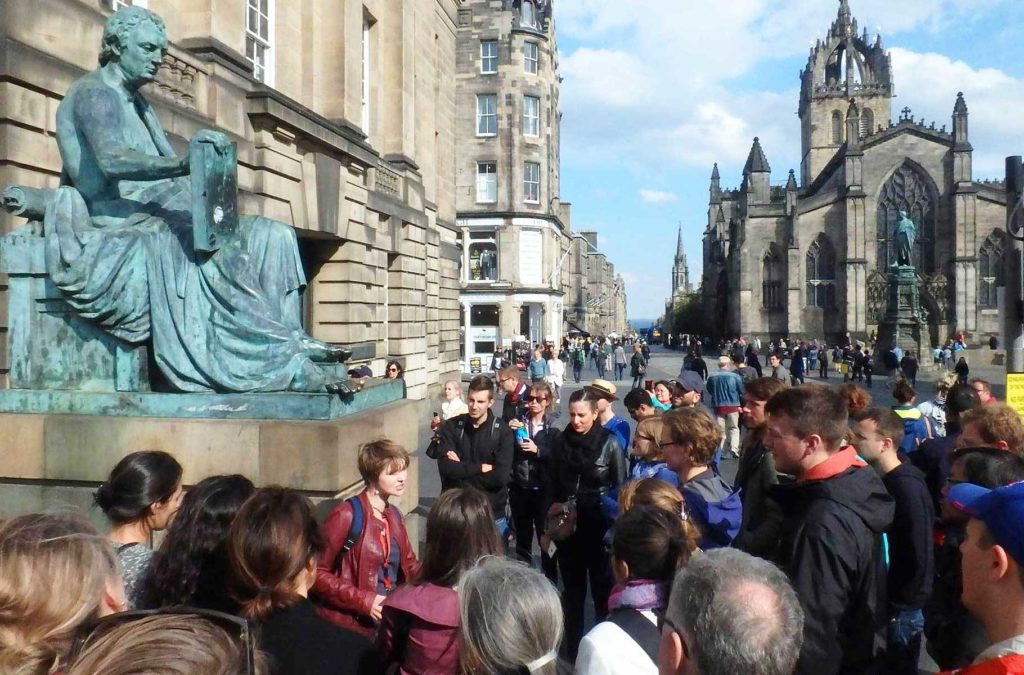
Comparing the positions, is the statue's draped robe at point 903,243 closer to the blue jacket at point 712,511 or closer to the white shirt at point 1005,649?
the blue jacket at point 712,511

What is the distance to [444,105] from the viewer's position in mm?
25688

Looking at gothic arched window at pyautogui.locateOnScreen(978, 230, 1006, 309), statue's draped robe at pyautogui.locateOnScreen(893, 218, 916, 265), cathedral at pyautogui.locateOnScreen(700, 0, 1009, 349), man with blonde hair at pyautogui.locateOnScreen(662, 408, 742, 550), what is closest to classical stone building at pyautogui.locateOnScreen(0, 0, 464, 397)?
man with blonde hair at pyautogui.locateOnScreen(662, 408, 742, 550)

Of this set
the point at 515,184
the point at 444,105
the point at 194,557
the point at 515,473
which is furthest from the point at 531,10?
the point at 194,557

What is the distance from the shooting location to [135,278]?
15.4 feet

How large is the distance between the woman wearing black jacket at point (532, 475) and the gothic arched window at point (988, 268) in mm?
66245

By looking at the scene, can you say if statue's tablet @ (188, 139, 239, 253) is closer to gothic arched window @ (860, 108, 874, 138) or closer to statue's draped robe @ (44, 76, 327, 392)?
statue's draped robe @ (44, 76, 327, 392)

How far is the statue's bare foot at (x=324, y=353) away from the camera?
16.0 ft

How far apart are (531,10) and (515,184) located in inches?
437

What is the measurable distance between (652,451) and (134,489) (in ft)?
10.1

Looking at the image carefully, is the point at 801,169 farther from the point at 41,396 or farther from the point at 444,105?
the point at 41,396

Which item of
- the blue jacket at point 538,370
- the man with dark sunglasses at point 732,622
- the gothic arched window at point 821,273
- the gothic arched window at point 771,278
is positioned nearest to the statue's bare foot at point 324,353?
the man with dark sunglasses at point 732,622

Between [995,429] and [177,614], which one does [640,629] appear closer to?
[177,614]

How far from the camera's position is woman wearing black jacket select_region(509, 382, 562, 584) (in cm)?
607

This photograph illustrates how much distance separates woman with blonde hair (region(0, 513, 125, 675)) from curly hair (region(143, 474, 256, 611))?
582 millimetres
